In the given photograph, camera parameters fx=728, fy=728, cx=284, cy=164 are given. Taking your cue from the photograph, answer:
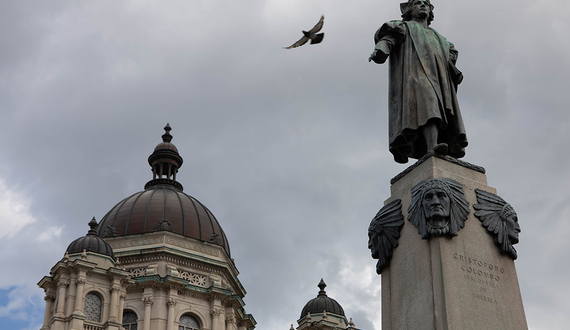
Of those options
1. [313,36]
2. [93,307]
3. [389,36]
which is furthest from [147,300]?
[389,36]

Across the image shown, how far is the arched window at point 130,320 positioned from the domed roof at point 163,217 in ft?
22.0

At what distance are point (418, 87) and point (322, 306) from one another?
46.1m

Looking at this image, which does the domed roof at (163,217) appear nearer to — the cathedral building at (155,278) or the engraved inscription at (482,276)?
the cathedral building at (155,278)

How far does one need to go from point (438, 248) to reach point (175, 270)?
48.5m

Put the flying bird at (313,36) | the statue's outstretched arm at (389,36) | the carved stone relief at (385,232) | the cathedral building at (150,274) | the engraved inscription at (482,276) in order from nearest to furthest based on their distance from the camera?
1. the engraved inscription at (482,276)
2. the carved stone relief at (385,232)
3. the statue's outstretched arm at (389,36)
4. the flying bird at (313,36)
5. the cathedral building at (150,274)

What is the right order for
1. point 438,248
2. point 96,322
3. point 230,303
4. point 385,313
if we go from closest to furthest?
1. point 438,248
2. point 385,313
3. point 96,322
4. point 230,303

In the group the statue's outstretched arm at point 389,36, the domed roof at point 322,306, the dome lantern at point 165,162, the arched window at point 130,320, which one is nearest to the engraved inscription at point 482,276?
the statue's outstretched arm at point 389,36

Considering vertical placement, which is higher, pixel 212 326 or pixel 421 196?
pixel 212 326

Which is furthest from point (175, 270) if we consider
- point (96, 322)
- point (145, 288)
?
point (96, 322)

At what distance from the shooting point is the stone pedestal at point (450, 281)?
8.53 meters

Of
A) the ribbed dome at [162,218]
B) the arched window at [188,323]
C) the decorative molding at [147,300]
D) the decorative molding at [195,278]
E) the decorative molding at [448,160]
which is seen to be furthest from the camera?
the ribbed dome at [162,218]

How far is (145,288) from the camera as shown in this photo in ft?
179

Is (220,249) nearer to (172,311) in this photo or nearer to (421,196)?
(172,311)

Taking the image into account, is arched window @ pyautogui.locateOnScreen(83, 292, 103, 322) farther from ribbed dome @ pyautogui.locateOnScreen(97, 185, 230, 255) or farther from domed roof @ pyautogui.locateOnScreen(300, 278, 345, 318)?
domed roof @ pyautogui.locateOnScreen(300, 278, 345, 318)
